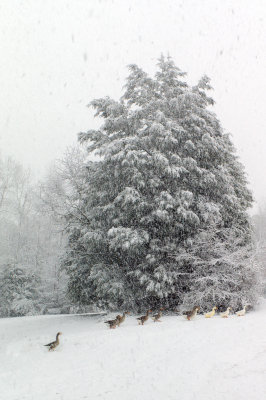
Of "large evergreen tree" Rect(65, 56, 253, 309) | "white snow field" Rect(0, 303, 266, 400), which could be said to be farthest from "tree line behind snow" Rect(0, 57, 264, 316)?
"white snow field" Rect(0, 303, 266, 400)

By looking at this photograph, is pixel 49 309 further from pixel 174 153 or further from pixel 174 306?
pixel 174 153

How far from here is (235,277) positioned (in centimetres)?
1342

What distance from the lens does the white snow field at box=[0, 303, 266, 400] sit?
5.50 m

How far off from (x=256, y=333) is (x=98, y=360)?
394cm

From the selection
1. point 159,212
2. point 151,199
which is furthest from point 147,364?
point 151,199

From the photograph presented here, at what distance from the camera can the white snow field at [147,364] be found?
5.50m

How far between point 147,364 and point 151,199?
772 cm

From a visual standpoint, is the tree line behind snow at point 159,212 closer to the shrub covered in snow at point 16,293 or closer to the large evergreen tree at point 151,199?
the large evergreen tree at point 151,199

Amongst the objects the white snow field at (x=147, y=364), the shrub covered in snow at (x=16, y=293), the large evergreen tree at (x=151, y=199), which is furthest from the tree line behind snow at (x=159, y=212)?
the shrub covered in snow at (x=16, y=293)

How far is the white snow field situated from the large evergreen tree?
3350 mm

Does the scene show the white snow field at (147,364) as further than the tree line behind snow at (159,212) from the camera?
No

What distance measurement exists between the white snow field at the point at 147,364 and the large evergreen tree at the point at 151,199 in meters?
3.35

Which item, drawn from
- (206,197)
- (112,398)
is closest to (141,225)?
(206,197)

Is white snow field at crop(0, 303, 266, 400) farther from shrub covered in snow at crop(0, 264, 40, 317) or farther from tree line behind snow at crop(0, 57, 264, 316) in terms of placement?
shrub covered in snow at crop(0, 264, 40, 317)
